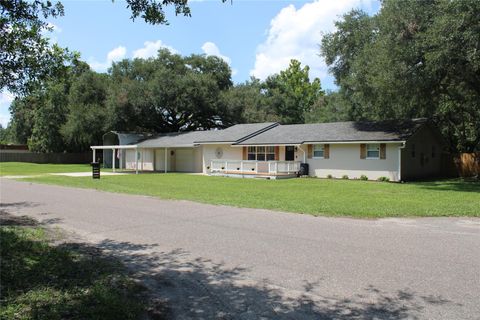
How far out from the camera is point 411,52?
60.4ft

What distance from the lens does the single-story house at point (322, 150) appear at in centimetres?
2408

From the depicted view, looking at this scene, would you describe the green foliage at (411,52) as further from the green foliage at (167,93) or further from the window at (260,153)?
the green foliage at (167,93)

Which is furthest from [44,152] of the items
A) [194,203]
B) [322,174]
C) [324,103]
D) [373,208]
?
[373,208]

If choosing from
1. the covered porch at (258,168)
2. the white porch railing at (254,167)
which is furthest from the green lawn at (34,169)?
the covered porch at (258,168)

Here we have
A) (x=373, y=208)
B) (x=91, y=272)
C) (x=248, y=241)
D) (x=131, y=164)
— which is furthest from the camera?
(x=131, y=164)

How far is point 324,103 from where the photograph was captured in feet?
190

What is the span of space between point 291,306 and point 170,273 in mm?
2043

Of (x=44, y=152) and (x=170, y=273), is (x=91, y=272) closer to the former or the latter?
(x=170, y=273)

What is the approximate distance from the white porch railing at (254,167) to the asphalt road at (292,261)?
48.7ft

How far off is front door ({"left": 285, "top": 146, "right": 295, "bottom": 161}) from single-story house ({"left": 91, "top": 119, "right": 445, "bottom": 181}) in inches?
2.7

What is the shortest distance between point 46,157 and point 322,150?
4381 cm

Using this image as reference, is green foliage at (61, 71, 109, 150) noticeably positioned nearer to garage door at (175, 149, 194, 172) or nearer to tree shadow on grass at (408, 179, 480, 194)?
garage door at (175, 149, 194, 172)

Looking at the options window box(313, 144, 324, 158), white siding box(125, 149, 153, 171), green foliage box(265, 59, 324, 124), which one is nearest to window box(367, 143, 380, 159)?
window box(313, 144, 324, 158)

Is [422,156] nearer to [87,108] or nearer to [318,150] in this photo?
[318,150]
